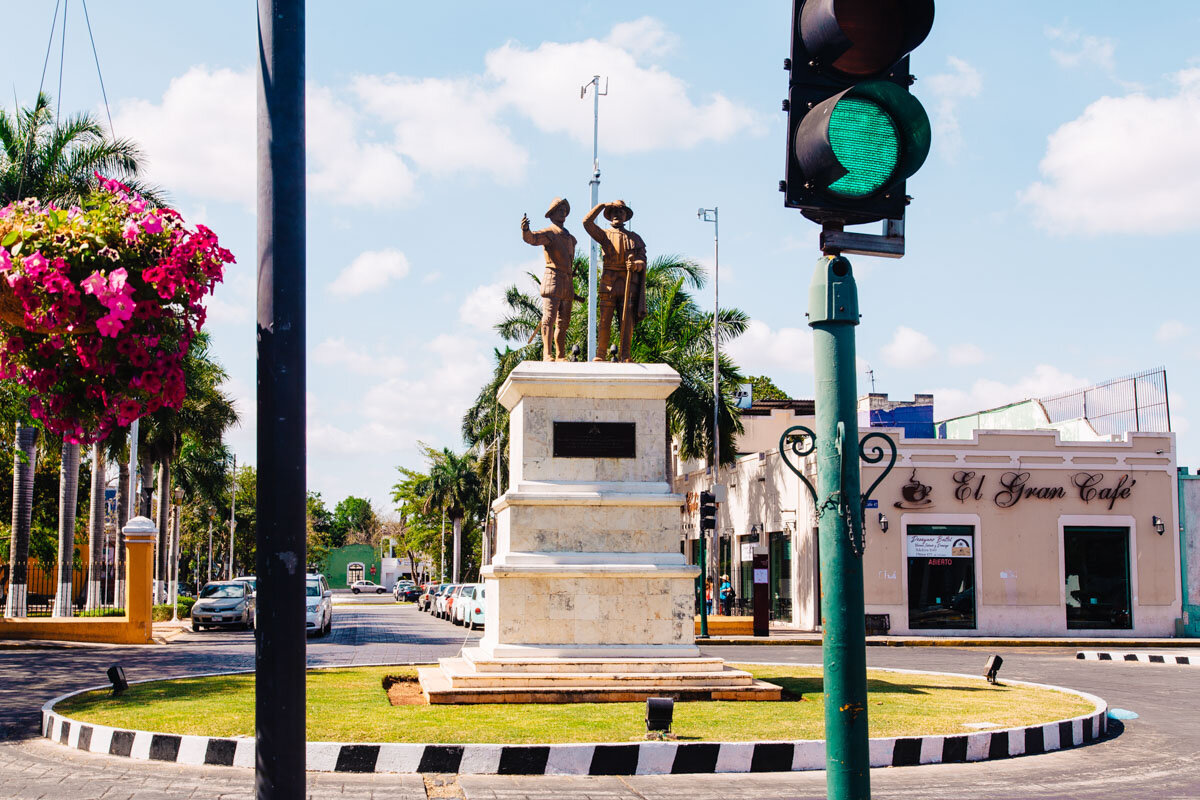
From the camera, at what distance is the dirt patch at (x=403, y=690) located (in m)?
12.3

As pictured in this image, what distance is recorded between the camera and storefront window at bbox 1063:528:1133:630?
107ft

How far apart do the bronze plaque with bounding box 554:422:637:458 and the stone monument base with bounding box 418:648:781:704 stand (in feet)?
7.82

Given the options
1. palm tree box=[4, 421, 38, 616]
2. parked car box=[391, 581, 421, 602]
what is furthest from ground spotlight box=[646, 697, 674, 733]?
parked car box=[391, 581, 421, 602]

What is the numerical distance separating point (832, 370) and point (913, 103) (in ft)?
2.68

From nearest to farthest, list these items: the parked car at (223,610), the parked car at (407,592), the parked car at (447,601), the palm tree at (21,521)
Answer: the palm tree at (21,521) → the parked car at (223,610) → the parked car at (447,601) → the parked car at (407,592)

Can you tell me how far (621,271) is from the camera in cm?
1491

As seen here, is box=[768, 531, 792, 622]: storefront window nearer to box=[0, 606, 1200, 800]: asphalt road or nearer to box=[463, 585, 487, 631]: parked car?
box=[463, 585, 487, 631]: parked car

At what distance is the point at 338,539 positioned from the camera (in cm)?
16050

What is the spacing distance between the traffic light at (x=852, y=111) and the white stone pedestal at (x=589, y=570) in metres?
9.44

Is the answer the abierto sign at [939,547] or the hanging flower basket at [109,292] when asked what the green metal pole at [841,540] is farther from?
the abierto sign at [939,547]

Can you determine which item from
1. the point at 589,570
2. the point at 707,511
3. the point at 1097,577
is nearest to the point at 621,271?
the point at 589,570

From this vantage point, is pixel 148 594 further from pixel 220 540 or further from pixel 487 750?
pixel 220 540

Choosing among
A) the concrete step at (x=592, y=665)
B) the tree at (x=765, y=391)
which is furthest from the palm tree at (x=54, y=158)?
the tree at (x=765, y=391)

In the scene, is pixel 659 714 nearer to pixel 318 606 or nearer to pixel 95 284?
pixel 95 284
